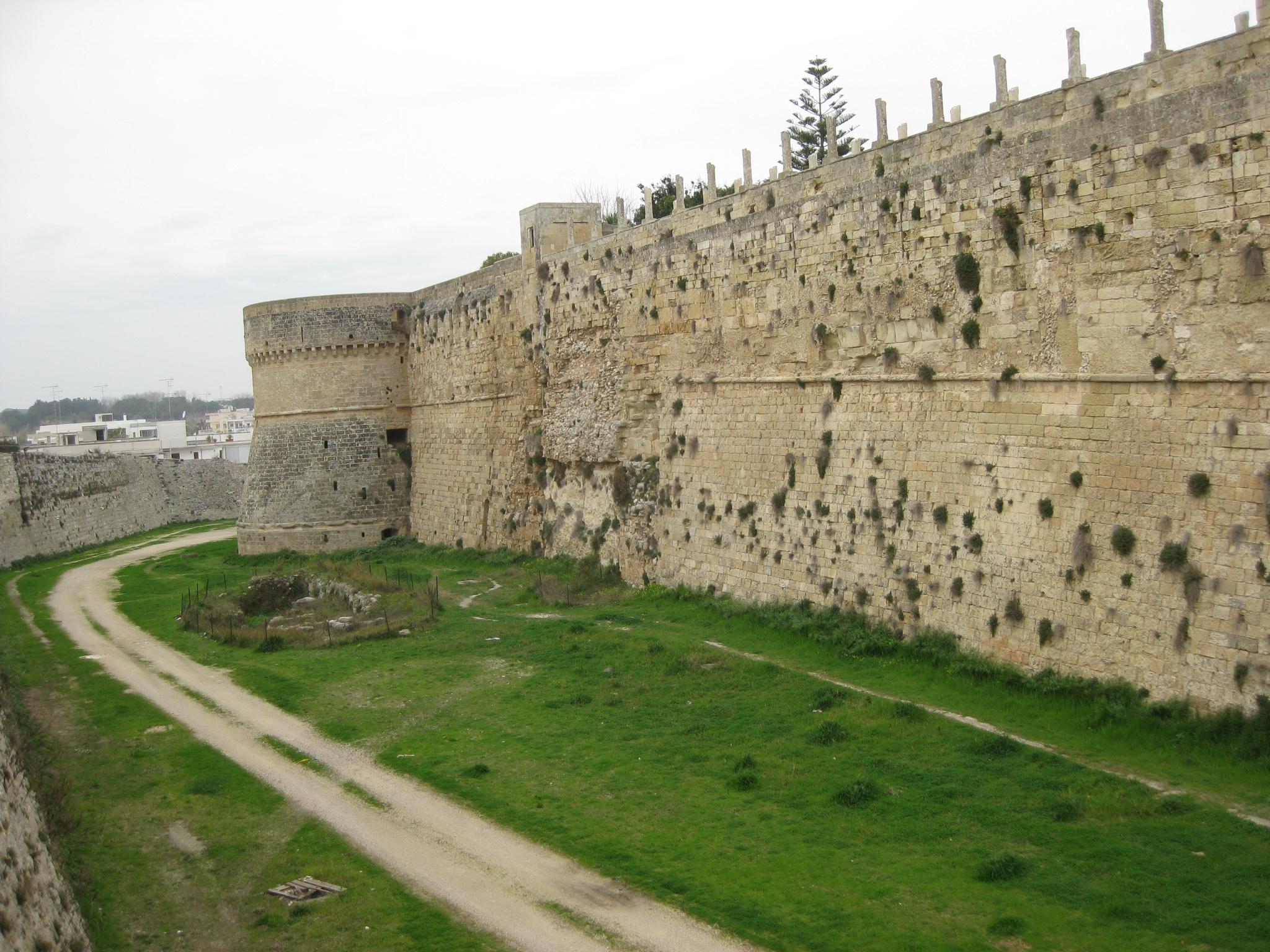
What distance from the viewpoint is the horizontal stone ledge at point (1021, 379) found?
10789mm

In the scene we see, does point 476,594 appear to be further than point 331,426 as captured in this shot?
No

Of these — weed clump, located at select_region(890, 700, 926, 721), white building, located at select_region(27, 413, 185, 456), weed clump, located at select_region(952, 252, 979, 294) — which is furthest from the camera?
white building, located at select_region(27, 413, 185, 456)

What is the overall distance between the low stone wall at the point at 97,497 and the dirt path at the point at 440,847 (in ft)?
65.2

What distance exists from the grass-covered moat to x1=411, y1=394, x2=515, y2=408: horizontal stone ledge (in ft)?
29.4

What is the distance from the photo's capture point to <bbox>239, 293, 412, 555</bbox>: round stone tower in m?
31.5

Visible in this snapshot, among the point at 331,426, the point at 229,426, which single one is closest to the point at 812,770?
the point at 331,426

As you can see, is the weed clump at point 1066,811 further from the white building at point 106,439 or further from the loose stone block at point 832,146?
the white building at point 106,439

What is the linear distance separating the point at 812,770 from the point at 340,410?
23.5 m

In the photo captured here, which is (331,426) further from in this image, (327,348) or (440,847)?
(440,847)

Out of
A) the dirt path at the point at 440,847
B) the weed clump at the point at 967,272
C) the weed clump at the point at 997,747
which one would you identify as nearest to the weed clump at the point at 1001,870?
the dirt path at the point at 440,847

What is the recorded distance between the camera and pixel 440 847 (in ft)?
33.7

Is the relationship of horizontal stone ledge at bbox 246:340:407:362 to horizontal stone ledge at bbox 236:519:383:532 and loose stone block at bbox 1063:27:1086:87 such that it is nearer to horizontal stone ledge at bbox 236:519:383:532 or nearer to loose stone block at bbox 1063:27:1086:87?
horizontal stone ledge at bbox 236:519:383:532

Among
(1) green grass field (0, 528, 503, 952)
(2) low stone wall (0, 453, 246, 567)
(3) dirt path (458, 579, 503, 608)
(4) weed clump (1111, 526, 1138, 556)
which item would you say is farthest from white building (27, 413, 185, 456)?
(4) weed clump (1111, 526, 1138, 556)

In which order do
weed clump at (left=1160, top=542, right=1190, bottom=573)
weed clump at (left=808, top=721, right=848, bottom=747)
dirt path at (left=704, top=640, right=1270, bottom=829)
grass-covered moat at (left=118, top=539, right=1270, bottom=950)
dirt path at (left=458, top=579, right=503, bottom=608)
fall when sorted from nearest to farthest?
grass-covered moat at (left=118, top=539, right=1270, bottom=950), dirt path at (left=704, top=640, right=1270, bottom=829), weed clump at (left=1160, top=542, right=1190, bottom=573), weed clump at (left=808, top=721, right=848, bottom=747), dirt path at (left=458, top=579, right=503, bottom=608)
